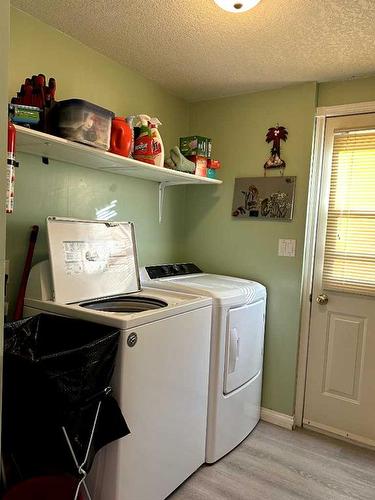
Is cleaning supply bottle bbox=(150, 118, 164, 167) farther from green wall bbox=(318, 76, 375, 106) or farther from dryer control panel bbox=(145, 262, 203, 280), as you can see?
green wall bbox=(318, 76, 375, 106)

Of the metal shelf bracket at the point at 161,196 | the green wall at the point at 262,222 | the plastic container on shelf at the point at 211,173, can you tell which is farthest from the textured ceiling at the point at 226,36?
the metal shelf bracket at the point at 161,196

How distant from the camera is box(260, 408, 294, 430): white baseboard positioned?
8.41 ft

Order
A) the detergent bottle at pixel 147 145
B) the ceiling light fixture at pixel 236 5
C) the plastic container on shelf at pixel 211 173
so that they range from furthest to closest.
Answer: the plastic container on shelf at pixel 211 173 < the detergent bottle at pixel 147 145 < the ceiling light fixture at pixel 236 5

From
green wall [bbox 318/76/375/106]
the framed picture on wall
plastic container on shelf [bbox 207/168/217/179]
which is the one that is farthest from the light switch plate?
green wall [bbox 318/76/375/106]

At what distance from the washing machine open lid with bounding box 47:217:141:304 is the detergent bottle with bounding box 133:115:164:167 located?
427 millimetres

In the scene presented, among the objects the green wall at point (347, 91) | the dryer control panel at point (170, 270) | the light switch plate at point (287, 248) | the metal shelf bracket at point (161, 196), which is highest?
the green wall at point (347, 91)

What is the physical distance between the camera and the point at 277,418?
2.61 m

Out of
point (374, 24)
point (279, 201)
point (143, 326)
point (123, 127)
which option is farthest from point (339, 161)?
point (143, 326)

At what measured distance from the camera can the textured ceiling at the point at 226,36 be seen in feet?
5.49

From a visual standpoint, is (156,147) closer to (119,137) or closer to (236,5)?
(119,137)

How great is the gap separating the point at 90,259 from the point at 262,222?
1279 mm

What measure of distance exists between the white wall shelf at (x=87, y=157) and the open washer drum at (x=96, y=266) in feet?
1.08

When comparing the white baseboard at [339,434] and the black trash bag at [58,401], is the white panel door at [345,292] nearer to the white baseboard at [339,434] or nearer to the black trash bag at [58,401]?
the white baseboard at [339,434]

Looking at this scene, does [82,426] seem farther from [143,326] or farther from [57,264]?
[57,264]
